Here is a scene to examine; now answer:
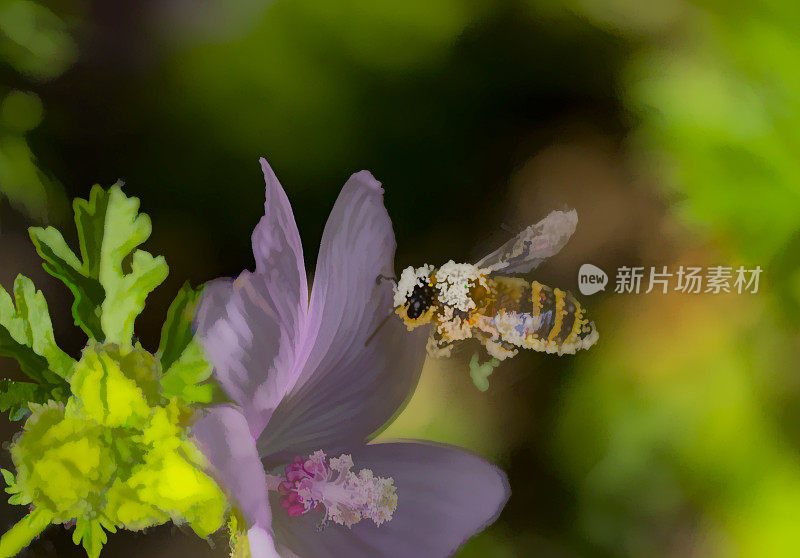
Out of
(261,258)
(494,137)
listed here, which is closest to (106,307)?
(261,258)

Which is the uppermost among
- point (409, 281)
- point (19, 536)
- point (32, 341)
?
point (409, 281)

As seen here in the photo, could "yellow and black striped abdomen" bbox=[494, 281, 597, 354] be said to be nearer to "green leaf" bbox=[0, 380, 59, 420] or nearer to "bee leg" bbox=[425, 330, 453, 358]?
"bee leg" bbox=[425, 330, 453, 358]

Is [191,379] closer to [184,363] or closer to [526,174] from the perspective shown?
[184,363]

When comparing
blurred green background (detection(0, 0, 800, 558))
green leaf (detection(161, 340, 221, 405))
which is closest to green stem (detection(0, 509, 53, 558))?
blurred green background (detection(0, 0, 800, 558))

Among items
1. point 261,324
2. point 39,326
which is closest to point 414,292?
point 261,324

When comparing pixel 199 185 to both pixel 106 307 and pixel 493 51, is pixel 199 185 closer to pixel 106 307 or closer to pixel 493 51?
pixel 106 307

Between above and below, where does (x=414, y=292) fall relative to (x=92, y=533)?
above
